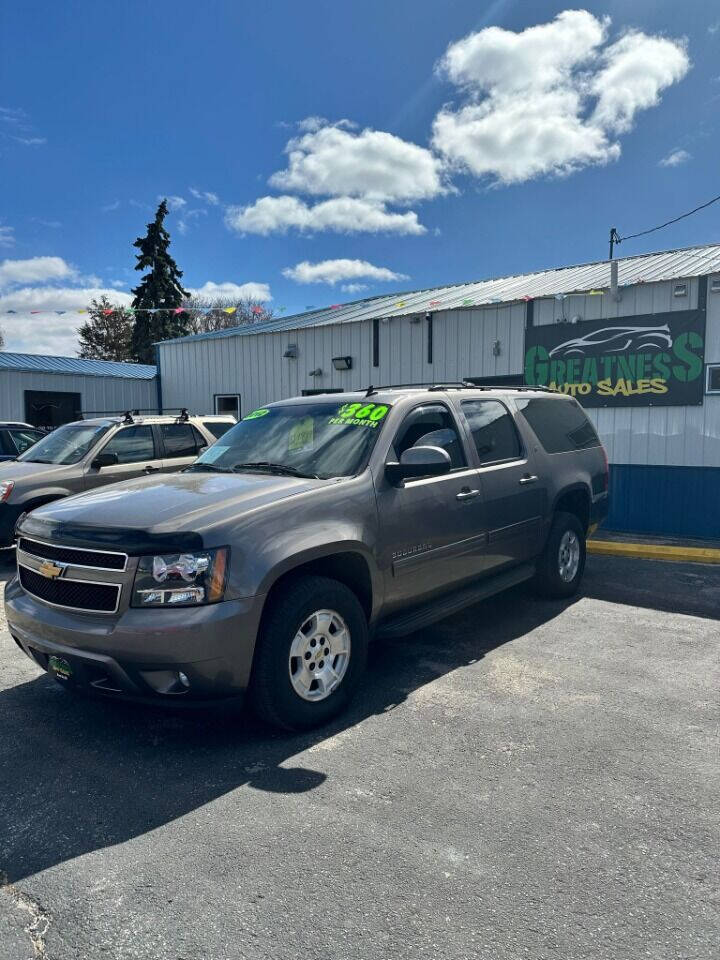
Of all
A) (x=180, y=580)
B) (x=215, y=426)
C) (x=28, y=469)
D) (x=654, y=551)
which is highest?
(x=215, y=426)

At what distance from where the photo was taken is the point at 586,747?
337 cm

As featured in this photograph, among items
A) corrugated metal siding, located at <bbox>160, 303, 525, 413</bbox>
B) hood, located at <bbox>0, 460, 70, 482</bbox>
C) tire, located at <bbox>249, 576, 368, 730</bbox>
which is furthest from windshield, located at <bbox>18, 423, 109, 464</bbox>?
tire, located at <bbox>249, 576, 368, 730</bbox>

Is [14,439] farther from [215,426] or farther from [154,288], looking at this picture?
[154,288]

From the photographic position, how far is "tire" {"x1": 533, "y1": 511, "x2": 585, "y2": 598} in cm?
577

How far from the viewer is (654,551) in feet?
26.6

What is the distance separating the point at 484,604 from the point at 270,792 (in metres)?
3.40

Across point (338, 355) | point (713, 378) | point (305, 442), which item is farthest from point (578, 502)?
point (338, 355)

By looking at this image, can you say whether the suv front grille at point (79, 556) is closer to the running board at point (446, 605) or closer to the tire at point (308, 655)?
the tire at point (308, 655)

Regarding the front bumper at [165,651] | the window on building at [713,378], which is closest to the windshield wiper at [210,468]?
the front bumper at [165,651]

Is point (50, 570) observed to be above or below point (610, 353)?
below

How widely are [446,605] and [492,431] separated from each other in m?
1.53

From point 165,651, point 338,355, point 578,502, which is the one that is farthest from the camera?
point 338,355

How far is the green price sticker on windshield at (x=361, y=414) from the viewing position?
4410 mm

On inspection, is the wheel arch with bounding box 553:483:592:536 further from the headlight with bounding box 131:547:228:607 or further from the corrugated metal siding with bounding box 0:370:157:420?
the corrugated metal siding with bounding box 0:370:157:420
